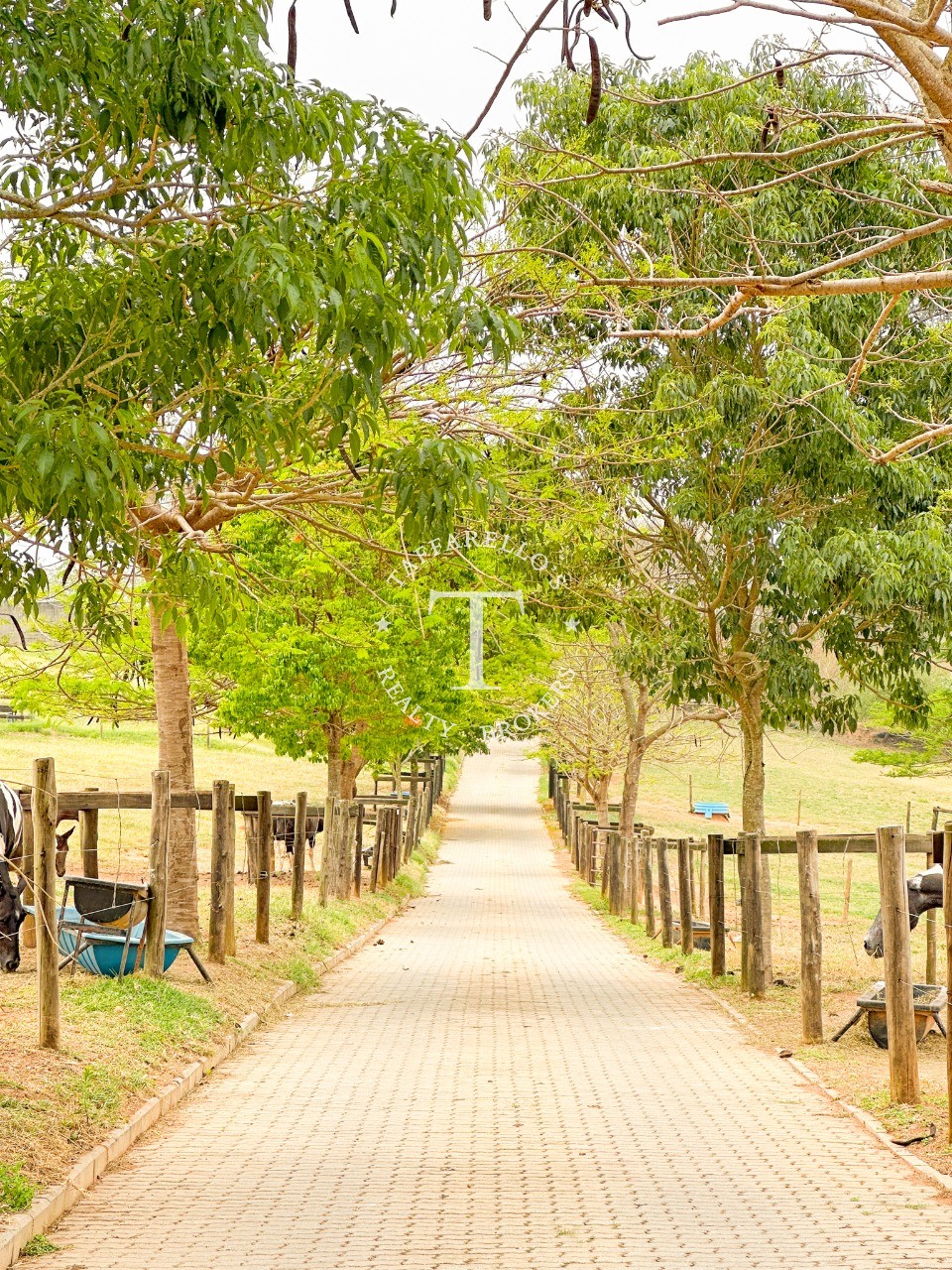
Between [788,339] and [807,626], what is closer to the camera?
[788,339]

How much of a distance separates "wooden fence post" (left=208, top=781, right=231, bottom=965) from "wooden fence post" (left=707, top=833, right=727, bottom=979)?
15.3 ft

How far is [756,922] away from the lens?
13.1m

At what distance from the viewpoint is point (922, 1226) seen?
5.88m

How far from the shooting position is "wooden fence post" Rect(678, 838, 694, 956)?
16219mm

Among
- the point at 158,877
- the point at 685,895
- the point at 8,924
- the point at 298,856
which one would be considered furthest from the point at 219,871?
the point at 685,895

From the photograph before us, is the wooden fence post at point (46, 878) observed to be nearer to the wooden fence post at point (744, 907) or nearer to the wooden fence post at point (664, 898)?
the wooden fence post at point (744, 907)

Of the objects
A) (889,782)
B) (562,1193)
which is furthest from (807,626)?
(889,782)

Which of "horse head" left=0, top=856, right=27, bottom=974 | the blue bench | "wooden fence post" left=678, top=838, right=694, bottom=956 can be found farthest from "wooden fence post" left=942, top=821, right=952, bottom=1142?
the blue bench

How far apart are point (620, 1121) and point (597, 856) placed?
24243 millimetres

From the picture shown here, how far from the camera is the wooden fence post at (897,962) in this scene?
811cm

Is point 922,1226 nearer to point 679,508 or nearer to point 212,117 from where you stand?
point 212,117

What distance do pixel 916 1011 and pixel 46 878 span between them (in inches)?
245

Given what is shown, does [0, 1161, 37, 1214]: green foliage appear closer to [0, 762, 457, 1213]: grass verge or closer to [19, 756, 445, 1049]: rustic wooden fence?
[0, 762, 457, 1213]: grass verge

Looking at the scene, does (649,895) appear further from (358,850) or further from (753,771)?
(753,771)
